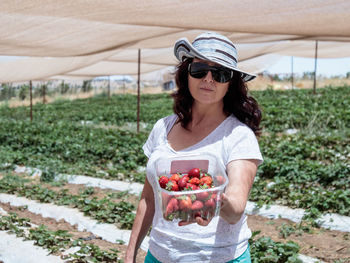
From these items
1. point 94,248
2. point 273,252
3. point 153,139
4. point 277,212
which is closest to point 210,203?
point 153,139

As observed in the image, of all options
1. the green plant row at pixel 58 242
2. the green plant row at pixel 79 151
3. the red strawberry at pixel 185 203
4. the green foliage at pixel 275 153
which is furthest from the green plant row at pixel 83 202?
the red strawberry at pixel 185 203

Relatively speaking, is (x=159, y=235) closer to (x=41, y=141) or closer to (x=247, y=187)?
(x=247, y=187)

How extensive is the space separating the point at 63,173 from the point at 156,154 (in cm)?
539

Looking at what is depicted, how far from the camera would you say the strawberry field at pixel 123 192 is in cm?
371

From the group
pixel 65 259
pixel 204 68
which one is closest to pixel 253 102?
pixel 204 68

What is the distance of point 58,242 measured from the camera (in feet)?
12.3

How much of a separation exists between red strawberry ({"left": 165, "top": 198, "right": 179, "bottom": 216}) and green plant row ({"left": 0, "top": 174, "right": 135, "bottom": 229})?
3003 mm

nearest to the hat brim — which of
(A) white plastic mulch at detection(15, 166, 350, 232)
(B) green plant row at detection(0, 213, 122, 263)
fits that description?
(B) green plant row at detection(0, 213, 122, 263)

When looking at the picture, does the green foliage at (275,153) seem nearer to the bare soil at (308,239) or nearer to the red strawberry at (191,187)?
the bare soil at (308,239)

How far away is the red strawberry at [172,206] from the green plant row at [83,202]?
3003 mm

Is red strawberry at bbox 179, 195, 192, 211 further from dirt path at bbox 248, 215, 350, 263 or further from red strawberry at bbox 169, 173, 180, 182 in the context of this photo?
dirt path at bbox 248, 215, 350, 263

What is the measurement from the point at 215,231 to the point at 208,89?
1.89 feet

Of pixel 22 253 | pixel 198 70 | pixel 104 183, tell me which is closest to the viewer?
pixel 198 70

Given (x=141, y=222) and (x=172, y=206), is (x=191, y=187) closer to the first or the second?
(x=172, y=206)
